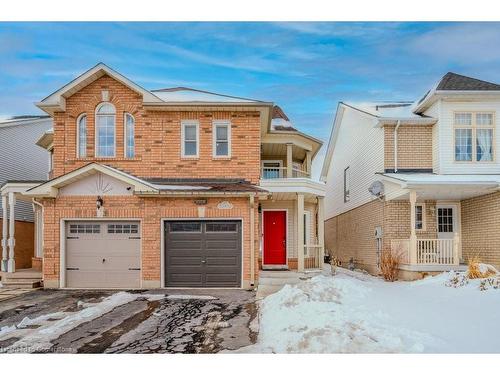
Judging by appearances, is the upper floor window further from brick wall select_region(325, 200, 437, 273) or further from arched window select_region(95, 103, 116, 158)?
arched window select_region(95, 103, 116, 158)

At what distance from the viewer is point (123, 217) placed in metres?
12.2

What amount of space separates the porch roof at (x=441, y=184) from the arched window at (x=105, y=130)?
25.1 ft

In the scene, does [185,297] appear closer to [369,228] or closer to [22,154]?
[369,228]

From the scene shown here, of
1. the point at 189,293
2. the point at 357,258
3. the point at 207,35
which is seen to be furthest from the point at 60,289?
the point at 357,258

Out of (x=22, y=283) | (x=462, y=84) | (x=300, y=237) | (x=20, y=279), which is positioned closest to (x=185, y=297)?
(x=300, y=237)

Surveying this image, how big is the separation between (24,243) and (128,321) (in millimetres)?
10810

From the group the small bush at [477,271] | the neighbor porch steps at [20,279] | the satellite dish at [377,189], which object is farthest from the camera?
the satellite dish at [377,189]

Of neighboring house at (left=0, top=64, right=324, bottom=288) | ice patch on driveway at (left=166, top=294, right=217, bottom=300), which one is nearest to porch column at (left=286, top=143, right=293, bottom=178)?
neighboring house at (left=0, top=64, right=324, bottom=288)

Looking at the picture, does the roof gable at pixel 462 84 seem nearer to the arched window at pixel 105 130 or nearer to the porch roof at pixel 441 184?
→ the porch roof at pixel 441 184

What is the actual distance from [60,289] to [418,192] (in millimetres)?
9949

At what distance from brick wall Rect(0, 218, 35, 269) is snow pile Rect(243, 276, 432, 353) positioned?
35.9 ft

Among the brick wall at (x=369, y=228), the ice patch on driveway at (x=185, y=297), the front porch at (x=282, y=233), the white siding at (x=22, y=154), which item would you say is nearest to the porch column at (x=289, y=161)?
the front porch at (x=282, y=233)

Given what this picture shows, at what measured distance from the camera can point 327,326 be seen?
22.1 ft

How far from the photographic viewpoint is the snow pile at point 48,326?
6.71 metres
